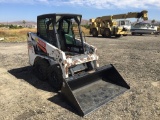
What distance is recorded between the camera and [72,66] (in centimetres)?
726

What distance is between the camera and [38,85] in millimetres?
7730

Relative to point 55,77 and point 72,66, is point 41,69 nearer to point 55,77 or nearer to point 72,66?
point 55,77

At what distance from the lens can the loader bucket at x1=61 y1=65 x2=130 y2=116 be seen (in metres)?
5.90

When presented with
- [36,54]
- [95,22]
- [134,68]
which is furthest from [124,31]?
[36,54]

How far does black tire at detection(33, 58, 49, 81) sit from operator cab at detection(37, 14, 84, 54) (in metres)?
0.75

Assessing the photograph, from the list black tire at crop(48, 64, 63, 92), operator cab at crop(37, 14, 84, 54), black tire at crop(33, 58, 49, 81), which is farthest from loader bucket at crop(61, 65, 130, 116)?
black tire at crop(33, 58, 49, 81)

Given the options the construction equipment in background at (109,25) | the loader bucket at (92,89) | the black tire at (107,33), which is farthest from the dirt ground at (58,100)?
the black tire at (107,33)

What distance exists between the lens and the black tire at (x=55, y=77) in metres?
6.90

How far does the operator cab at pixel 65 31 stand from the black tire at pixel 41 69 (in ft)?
2.46

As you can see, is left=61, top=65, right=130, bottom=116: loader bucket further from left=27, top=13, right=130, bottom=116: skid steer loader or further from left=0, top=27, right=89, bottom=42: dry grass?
left=0, top=27, right=89, bottom=42: dry grass

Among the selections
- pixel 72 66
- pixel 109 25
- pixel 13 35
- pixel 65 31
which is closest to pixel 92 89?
pixel 72 66

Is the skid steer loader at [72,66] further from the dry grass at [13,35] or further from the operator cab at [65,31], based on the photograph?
the dry grass at [13,35]

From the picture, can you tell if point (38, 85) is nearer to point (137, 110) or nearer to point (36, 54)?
point (36, 54)

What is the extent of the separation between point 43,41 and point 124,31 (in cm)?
1947
